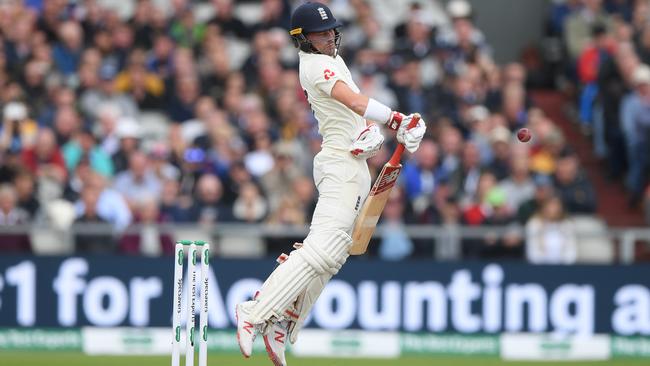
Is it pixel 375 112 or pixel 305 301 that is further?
pixel 305 301

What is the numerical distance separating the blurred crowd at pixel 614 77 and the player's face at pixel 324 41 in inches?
310

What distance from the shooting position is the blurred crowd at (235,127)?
15039 millimetres

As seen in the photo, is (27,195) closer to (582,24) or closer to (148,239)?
(148,239)

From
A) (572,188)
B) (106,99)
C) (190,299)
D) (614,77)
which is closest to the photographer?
(190,299)

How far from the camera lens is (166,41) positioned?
1705 cm

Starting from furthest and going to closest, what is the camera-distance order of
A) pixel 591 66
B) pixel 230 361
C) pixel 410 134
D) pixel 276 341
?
pixel 591 66 → pixel 230 361 → pixel 276 341 → pixel 410 134

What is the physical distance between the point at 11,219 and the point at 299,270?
609 cm

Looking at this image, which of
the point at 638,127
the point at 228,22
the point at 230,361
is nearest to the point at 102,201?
the point at 230,361

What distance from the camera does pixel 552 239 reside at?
1505cm

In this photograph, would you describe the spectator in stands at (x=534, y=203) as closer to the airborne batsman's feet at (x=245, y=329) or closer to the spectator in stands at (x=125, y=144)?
the spectator in stands at (x=125, y=144)

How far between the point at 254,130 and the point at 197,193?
127cm

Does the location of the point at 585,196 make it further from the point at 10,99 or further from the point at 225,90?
the point at 10,99

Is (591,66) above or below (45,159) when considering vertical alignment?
above

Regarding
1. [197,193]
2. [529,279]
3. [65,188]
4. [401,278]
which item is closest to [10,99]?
[65,188]
